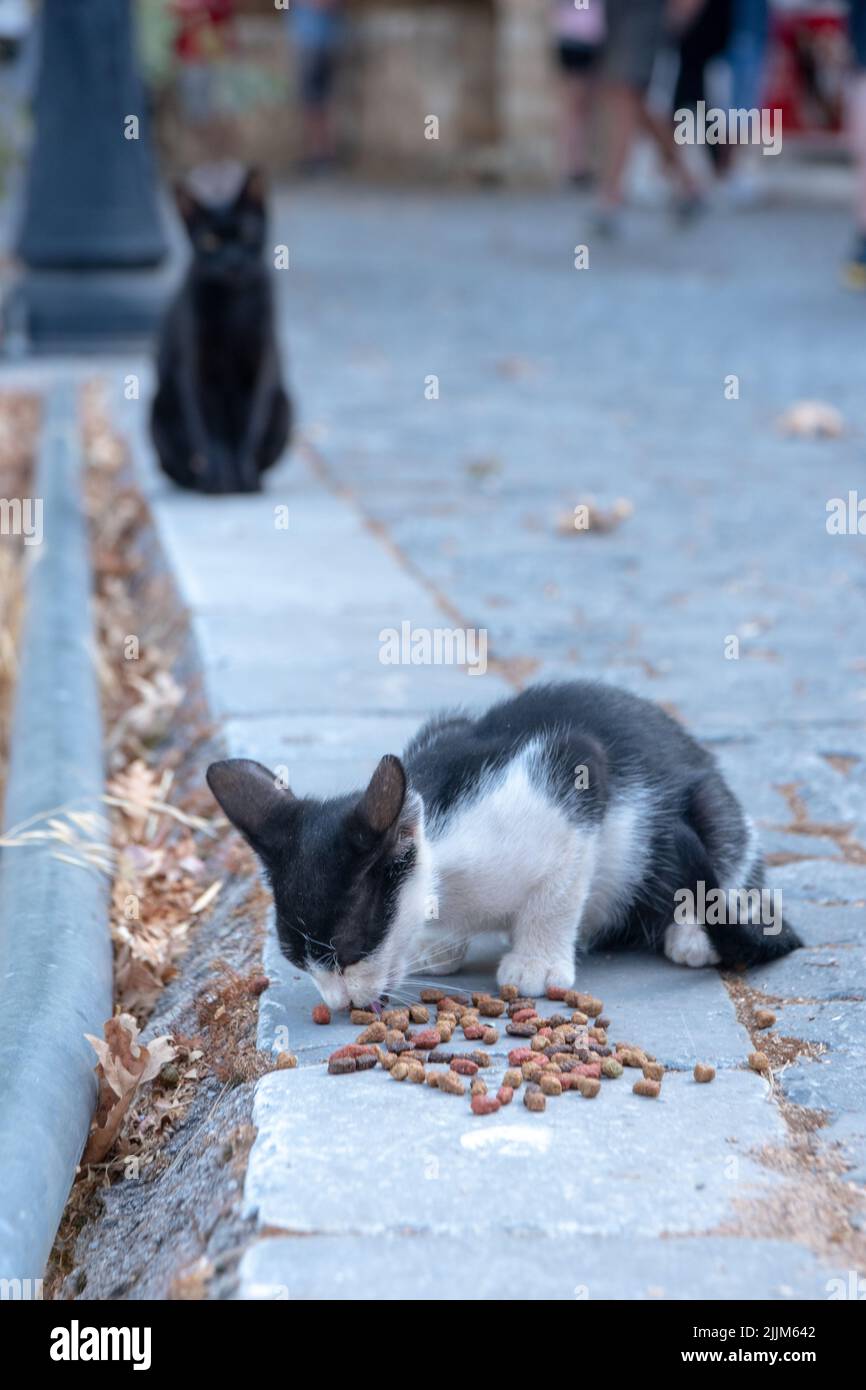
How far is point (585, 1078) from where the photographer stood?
238 cm

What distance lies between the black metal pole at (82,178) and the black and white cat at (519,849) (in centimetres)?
675

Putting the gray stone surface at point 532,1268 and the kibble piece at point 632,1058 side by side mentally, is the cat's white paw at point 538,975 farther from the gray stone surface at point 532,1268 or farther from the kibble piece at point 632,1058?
the gray stone surface at point 532,1268

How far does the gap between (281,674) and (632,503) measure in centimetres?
249

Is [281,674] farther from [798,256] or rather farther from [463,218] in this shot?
[463,218]

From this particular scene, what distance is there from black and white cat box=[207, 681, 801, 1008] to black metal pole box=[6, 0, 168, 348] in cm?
675

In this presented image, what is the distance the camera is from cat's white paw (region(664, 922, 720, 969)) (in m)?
2.92

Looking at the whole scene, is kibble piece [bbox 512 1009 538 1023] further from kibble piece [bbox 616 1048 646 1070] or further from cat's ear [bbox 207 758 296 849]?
cat's ear [bbox 207 758 296 849]

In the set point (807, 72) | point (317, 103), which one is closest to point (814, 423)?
point (807, 72)

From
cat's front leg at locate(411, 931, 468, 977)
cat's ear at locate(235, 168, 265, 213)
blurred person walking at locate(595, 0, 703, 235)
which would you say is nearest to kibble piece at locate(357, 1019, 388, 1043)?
cat's front leg at locate(411, 931, 468, 977)

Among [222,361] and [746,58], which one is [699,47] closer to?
[746,58]

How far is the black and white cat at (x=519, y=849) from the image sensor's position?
2.62m

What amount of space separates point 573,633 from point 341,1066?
252 centimetres

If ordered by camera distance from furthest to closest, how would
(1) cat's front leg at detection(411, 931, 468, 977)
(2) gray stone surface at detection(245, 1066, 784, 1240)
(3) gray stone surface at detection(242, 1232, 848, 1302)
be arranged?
(1) cat's front leg at detection(411, 931, 468, 977) → (2) gray stone surface at detection(245, 1066, 784, 1240) → (3) gray stone surface at detection(242, 1232, 848, 1302)

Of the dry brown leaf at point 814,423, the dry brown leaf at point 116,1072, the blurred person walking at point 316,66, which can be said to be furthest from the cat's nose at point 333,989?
the blurred person walking at point 316,66
